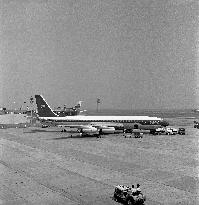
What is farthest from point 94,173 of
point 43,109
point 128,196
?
point 43,109

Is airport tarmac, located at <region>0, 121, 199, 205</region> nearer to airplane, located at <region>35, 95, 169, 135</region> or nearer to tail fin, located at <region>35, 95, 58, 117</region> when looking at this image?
airplane, located at <region>35, 95, 169, 135</region>

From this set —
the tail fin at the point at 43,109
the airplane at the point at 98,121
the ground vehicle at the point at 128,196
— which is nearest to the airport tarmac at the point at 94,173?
the ground vehicle at the point at 128,196

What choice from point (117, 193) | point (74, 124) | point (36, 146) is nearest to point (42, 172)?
point (117, 193)

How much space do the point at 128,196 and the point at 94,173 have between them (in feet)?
36.0

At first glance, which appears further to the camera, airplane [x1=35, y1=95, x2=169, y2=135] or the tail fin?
the tail fin

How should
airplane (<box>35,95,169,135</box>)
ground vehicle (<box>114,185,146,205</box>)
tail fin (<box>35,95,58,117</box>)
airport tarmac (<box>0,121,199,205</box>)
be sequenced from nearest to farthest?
ground vehicle (<box>114,185,146,205</box>), airport tarmac (<box>0,121,199,205</box>), airplane (<box>35,95,169,135</box>), tail fin (<box>35,95,58,117</box>)

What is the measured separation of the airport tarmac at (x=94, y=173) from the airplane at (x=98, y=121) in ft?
68.1

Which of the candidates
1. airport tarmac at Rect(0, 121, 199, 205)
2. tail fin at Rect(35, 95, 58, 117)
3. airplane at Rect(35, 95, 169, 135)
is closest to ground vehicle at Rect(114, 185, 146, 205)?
airport tarmac at Rect(0, 121, 199, 205)

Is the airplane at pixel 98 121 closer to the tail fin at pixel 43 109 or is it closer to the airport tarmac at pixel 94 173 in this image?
the tail fin at pixel 43 109

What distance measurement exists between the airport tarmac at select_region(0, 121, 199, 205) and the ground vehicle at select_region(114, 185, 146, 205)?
0.84 metres

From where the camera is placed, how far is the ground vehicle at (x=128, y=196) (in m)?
24.6

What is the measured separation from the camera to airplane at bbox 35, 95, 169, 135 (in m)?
77.5

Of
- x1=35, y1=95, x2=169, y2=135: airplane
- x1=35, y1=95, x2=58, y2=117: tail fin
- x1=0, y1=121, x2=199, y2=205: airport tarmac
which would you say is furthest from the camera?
x1=35, y1=95, x2=58, y2=117: tail fin

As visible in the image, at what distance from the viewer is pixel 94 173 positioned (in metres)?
35.7
